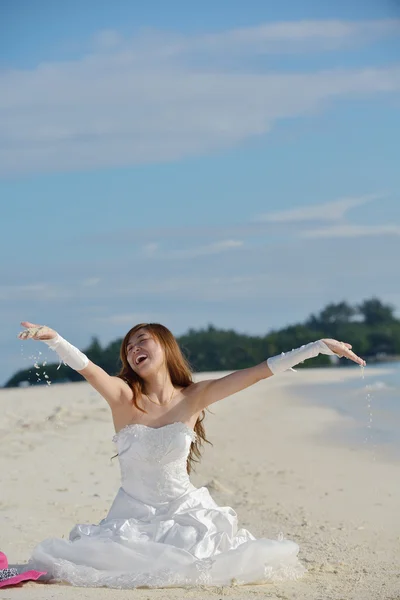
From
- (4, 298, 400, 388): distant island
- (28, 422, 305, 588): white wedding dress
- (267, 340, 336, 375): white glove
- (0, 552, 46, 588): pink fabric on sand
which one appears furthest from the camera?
(4, 298, 400, 388): distant island

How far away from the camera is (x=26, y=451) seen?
10.2 meters

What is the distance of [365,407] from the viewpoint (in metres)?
15.4

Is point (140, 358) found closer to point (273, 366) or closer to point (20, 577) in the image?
point (273, 366)

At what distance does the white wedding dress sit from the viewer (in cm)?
506

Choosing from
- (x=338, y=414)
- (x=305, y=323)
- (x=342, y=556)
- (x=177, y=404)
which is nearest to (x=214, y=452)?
(x=338, y=414)

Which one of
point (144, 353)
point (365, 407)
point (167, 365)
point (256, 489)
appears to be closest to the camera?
point (144, 353)

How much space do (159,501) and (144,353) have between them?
2.70 feet

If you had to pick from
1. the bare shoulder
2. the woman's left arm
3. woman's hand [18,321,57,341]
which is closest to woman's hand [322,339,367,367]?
the woman's left arm

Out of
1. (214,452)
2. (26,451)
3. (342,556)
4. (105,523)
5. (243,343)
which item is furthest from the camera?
(243,343)

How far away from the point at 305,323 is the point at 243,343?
3.78 meters

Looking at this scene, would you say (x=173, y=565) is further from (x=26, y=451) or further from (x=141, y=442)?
(x=26, y=451)

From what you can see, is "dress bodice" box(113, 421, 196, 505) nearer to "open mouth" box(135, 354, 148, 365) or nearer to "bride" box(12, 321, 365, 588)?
"bride" box(12, 321, 365, 588)

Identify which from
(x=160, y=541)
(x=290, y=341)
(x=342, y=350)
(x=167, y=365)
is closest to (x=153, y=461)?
(x=160, y=541)

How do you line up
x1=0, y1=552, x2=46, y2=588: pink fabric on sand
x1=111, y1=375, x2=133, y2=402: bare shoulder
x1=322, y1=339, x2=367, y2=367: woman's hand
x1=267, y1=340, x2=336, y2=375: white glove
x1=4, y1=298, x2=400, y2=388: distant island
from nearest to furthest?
x1=0, y1=552, x2=46, y2=588: pink fabric on sand < x1=322, y1=339, x2=367, y2=367: woman's hand < x1=267, y1=340, x2=336, y2=375: white glove < x1=111, y1=375, x2=133, y2=402: bare shoulder < x1=4, y1=298, x2=400, y2=388: distant island
